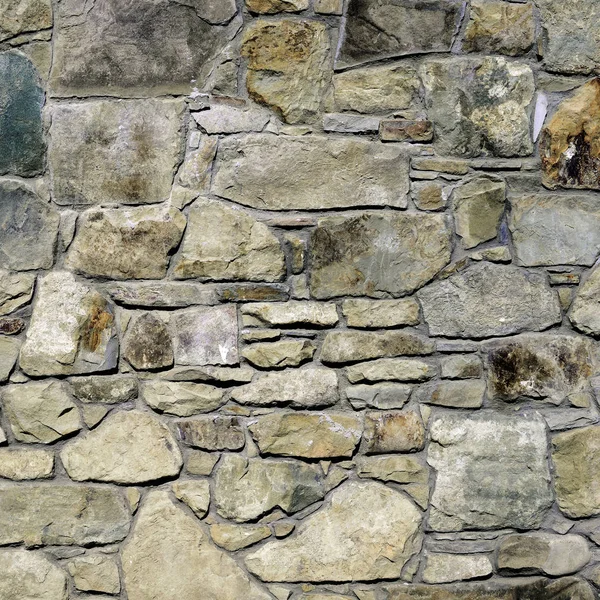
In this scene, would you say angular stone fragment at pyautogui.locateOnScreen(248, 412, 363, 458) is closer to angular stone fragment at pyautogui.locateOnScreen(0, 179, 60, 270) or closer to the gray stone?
angular stone fragment at pyautogui.locateOnScreen(0, 179, 60, 270)

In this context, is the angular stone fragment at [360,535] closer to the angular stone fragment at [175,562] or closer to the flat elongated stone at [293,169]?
the angular stone fragment at [175,562]

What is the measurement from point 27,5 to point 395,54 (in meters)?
1.16

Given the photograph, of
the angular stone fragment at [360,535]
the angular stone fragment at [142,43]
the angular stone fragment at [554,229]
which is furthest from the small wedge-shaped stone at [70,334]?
the angular stone fragment at [554,229]

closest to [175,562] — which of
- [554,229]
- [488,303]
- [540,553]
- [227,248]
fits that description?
[227,248]

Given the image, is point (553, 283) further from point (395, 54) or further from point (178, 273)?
point (178, 273)

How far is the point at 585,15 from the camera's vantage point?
226 centimetres

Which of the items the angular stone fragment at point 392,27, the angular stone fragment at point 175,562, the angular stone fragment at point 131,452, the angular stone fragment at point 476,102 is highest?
the angular stone fragment at point 392,27

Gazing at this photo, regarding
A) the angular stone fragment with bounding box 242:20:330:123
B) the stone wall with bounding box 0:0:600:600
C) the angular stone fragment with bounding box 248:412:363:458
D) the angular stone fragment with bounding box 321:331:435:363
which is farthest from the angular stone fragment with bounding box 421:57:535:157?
the angular stone fragment with bounding box 248:412:363:458

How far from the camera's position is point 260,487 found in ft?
7.22

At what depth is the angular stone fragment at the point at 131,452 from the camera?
7.23 ft

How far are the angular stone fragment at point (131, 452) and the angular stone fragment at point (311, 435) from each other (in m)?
0.27

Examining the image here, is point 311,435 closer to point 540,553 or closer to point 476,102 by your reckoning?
point 540,553

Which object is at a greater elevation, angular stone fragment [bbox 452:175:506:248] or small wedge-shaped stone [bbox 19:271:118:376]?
angular stone fragment [bbox 452:175:506:248]

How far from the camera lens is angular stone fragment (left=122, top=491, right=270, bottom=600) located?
86.5 inches
